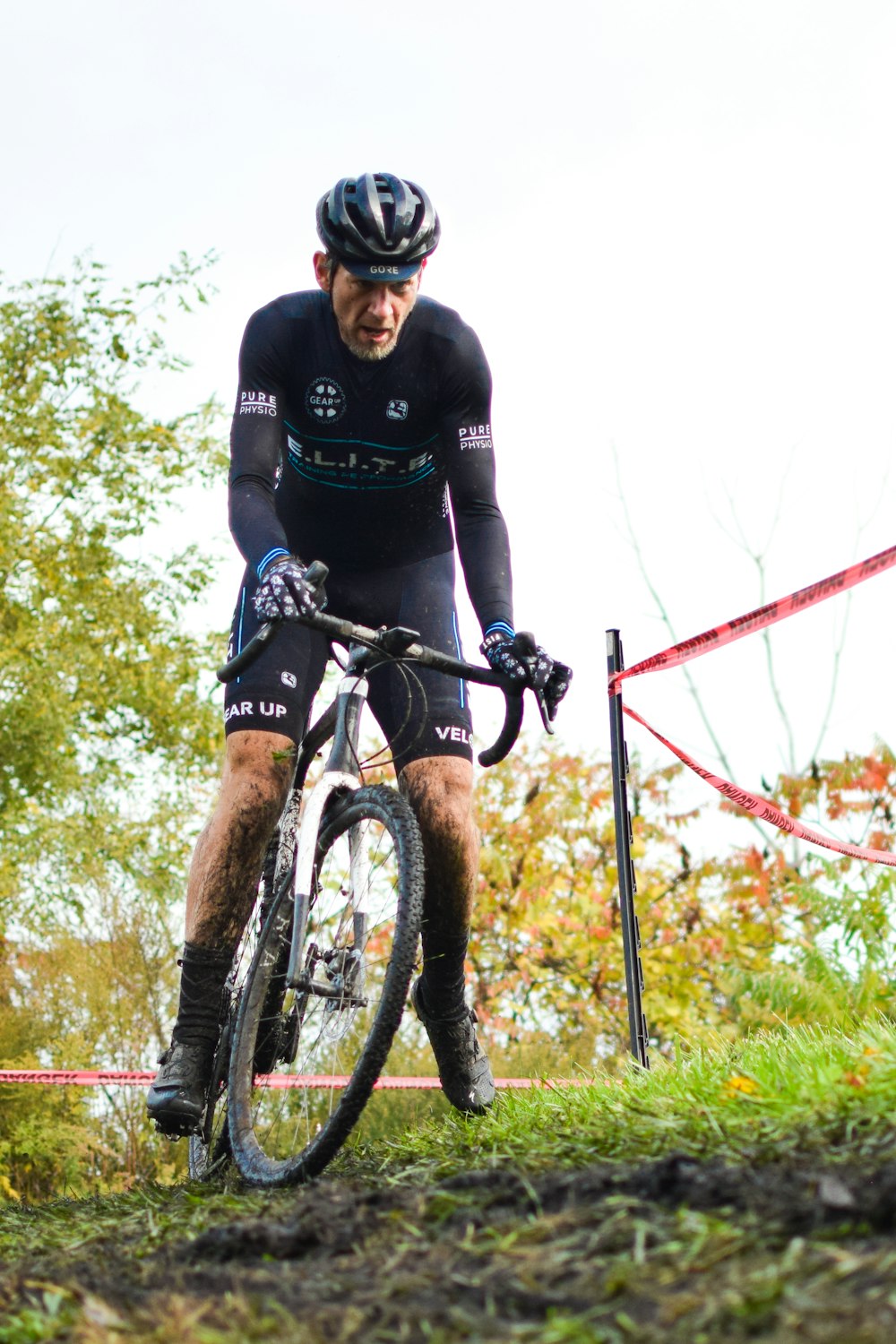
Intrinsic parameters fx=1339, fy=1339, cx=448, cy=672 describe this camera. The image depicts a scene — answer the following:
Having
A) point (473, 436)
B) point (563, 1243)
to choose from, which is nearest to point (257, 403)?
point (473, 436)

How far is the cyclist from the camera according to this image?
161 inches

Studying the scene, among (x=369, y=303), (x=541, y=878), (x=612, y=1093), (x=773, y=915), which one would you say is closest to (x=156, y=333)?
(x=541, y=878)

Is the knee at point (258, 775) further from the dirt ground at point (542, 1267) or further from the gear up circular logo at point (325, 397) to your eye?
the dirt ground at point (542, 1267)

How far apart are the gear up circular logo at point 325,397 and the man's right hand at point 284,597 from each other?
1.07 m

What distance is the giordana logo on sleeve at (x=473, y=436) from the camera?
4.54m

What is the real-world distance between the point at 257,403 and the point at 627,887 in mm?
2113

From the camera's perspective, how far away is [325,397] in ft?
14.8

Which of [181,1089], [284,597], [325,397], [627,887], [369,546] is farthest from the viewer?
[627,887]

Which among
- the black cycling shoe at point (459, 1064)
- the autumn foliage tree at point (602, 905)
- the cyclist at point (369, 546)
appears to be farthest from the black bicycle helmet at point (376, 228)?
the autumn foliage tree at point (602, 905)

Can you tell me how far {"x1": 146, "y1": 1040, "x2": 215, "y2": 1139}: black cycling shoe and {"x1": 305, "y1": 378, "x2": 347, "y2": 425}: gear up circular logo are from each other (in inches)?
82.2

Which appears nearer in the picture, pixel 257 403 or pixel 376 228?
pixel 376 228

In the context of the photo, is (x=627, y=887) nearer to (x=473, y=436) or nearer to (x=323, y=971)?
(x=323, y=971)

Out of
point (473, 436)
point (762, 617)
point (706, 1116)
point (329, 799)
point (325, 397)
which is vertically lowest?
point (706, 1116)

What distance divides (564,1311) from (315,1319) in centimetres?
36
